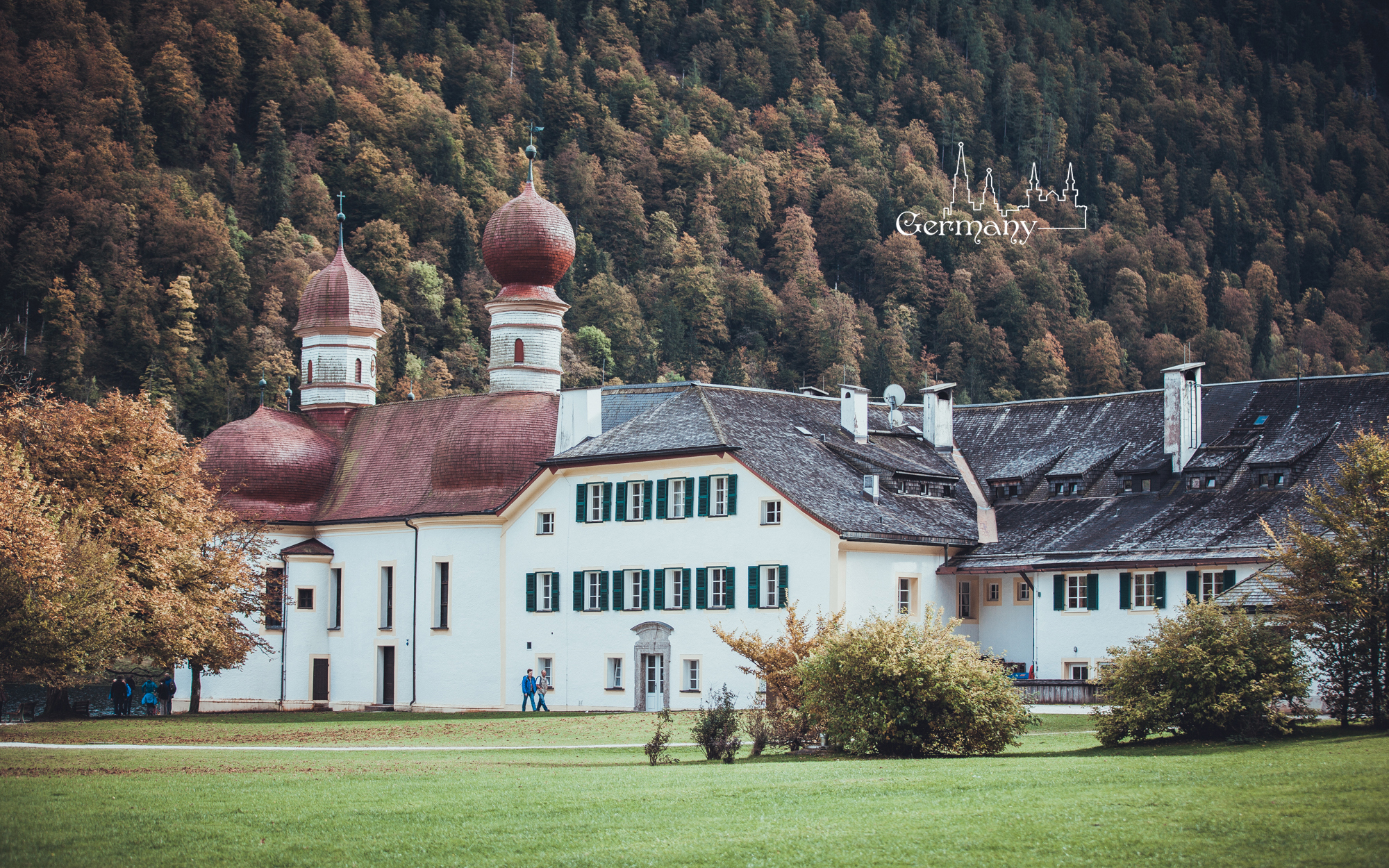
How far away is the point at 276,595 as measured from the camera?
6222 centimetres

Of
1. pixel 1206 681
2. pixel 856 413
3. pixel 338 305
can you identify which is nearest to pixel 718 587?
pixel 856 413

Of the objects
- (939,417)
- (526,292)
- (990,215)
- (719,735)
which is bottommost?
(719,735)

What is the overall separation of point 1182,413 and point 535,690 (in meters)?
20.4

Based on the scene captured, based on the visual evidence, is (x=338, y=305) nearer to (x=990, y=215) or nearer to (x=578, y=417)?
(x=578, y=417)

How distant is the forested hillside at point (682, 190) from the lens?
105m

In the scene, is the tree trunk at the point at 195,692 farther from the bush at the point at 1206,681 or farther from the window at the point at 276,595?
the bush at the point at 1206,681

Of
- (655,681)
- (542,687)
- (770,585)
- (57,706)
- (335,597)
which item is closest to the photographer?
(57,706)

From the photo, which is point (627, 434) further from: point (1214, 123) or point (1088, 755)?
point (1214, 123)

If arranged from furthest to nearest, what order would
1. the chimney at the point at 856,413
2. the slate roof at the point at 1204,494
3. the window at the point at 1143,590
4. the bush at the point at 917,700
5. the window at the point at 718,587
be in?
1. the chimney at the point at 856,413
2. the window at the point at 718,587
3. the window at the point at 1143,590
4. the slate roof at the point at 1204,494
5. the bush at the point at 917,700

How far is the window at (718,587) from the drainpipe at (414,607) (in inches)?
492

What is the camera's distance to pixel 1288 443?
163 feet

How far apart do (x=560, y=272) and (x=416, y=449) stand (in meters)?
8.75

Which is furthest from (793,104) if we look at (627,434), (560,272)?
(627,434)

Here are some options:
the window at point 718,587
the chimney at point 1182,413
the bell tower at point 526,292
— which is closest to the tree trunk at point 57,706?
the window at point 718,587
